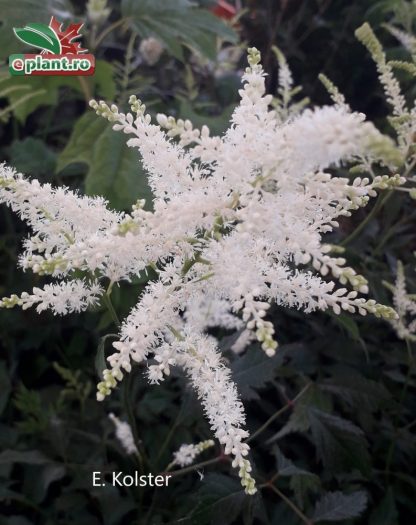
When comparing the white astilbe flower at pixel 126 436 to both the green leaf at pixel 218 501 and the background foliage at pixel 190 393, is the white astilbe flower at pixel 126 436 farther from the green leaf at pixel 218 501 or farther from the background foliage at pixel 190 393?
the green leaf at pixel 218 501

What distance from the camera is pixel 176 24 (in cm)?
183

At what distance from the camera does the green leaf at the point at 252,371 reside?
57.4 inches

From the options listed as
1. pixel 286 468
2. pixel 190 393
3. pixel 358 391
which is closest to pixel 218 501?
pixel 286 468

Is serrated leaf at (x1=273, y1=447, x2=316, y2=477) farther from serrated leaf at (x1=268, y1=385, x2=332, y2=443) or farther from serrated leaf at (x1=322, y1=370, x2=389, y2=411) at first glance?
serrated leaf at (x1=322, y1=370, x2=389, y2=411)

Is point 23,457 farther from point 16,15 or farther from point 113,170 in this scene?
point 16,15

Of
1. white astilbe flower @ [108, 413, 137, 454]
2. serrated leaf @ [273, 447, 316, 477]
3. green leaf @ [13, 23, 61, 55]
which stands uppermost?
green leaf @ [13, 23, 61, 55]

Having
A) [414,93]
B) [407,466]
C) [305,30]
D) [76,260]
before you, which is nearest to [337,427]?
[407,466]

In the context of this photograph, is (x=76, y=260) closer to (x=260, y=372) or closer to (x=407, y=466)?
(x=260, y=372)

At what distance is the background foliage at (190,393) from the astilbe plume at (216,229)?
0.53 ft

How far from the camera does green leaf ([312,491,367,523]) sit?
4.50 feet

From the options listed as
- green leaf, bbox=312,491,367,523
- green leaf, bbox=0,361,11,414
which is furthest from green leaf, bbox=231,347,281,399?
green leaf, bbox=0,361,11,414

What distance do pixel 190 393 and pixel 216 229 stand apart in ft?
2.23

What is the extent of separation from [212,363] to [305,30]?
2045mm

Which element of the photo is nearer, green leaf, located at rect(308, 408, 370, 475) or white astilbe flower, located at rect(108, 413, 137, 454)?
green leaf, located at rect(308, 408, 370, 475)
